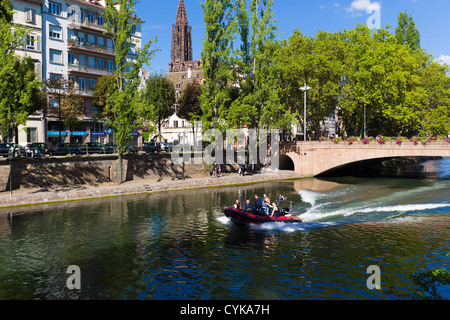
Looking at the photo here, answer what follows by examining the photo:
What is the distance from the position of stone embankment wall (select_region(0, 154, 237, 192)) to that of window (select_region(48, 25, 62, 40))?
26.1 meters

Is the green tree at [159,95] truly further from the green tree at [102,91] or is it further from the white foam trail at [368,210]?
the white foam trail at [368,210]

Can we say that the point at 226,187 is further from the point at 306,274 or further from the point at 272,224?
the point at 306,274

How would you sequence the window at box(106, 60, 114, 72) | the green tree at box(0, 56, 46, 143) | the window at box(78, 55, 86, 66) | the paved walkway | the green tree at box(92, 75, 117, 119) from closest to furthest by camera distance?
the paved walkway → the green tree at box(0, 56, 46, 143) → the green tree at box(92, 75, 117, 119) → the window at box(78, 55, 86, 66) → the window at box(106, 60, 114, 72)

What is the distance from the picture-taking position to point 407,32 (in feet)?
273

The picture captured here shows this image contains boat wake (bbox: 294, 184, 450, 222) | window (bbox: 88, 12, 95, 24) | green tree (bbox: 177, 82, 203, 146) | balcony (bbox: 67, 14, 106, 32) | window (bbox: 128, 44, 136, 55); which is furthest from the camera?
green tree (bbox: 177, 82, 203, 146)

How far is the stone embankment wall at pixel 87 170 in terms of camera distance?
38844 mm

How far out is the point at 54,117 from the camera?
5662cm

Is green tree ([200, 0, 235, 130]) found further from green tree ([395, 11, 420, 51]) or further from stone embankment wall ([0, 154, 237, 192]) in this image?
green tree ([395, 11, 420, 51])

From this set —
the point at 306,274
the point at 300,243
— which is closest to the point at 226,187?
the point at 300,243

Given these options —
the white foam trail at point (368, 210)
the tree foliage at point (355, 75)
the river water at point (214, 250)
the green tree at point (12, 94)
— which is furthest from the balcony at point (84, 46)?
the white foam trail at point (368, 210)

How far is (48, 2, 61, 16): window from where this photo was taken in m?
60.2

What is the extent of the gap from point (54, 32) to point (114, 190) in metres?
32.3

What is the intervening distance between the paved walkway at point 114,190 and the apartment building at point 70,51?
1885cm

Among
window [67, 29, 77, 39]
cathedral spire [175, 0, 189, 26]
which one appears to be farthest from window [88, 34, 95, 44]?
cathedral spire [175, 0, 189, 26]
